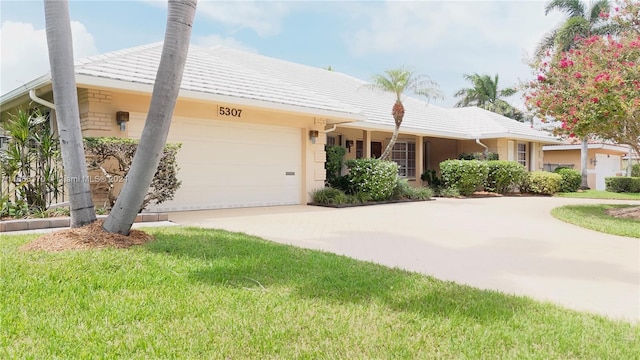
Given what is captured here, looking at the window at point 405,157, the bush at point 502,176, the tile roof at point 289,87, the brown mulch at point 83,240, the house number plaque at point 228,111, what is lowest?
the brown mulch at point 83,240

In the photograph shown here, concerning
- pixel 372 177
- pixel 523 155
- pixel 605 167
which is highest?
pixel 523 155

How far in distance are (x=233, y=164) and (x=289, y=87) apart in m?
3.48

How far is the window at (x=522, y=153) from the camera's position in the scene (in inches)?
894

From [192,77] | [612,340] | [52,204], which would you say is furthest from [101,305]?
[192,77]

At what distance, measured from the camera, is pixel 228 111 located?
38.2 feet

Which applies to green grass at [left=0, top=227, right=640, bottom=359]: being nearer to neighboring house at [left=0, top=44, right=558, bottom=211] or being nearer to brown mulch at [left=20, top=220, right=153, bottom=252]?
brown mulch at [left=20, top=220, right=153, bottom=252]

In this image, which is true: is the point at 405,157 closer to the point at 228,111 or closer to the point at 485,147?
the point at 485,147

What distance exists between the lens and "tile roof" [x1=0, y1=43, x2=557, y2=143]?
10.1 metres

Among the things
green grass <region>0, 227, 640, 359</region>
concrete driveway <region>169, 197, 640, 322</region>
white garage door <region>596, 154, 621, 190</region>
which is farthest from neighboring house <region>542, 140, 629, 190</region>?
green grass <region>0, 227, 640, 359</region>

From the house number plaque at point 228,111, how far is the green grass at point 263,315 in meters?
7.20

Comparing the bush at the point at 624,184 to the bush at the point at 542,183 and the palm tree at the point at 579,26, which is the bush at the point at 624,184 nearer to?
the palm tree at the point at 579,26

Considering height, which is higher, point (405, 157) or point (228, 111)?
point (228, 111)

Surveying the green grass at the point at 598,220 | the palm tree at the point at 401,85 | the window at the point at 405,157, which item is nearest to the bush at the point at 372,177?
the palm tree at the point at 401,85

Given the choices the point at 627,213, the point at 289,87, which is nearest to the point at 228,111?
the point at 289,87
